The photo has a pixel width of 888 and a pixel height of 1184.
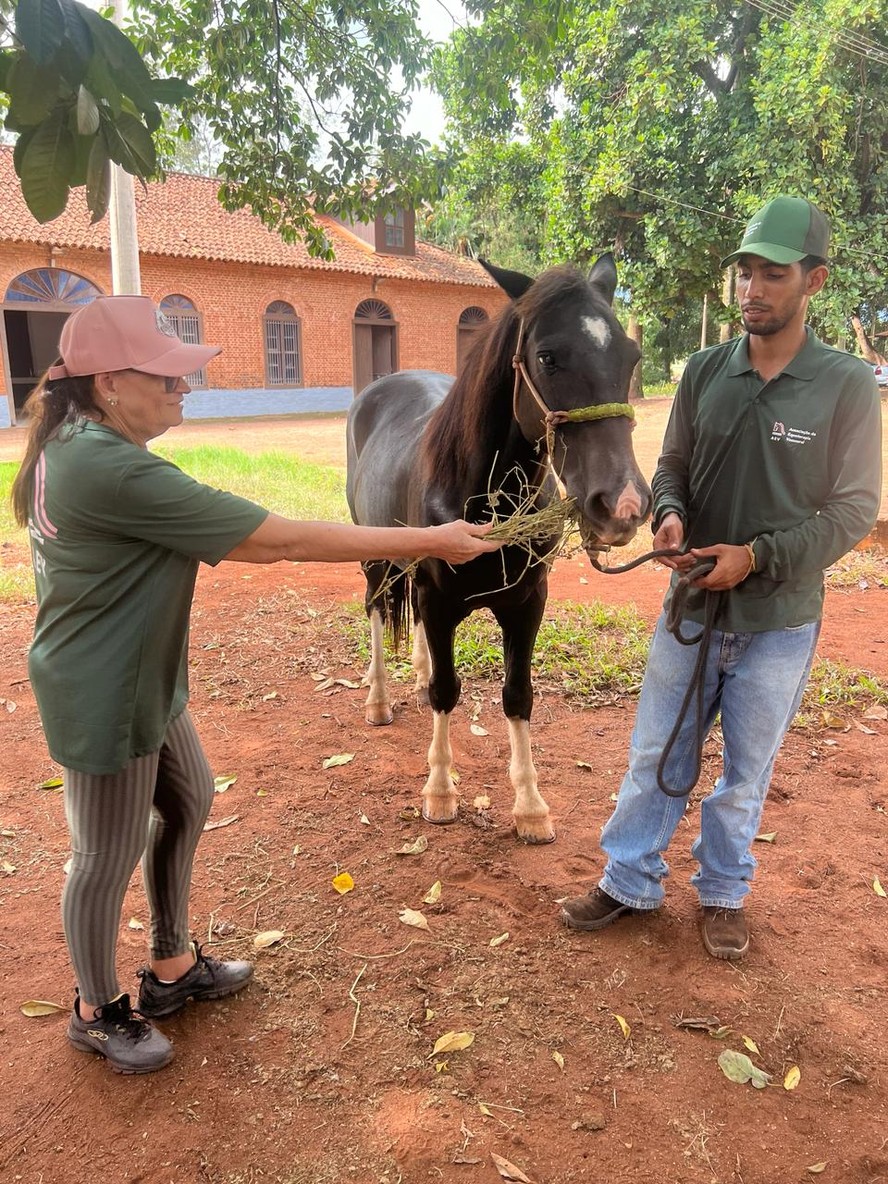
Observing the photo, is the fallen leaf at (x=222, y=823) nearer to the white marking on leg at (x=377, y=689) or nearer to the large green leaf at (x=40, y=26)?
the white marking on leg at (x=377, y=689)

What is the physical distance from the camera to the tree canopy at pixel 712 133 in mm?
11312

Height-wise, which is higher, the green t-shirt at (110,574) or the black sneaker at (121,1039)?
the green t-shirt at (110,574)

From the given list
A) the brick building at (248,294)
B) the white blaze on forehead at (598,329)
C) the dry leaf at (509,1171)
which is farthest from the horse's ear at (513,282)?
the brick building at (248,294)

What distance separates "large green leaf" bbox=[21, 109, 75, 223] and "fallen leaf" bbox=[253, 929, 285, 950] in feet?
7.37

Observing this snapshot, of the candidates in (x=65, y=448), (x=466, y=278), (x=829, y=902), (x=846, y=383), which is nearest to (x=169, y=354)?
(x=65, y=448)

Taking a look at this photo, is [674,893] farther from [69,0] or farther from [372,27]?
[372,27]

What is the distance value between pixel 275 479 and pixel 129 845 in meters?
8.82

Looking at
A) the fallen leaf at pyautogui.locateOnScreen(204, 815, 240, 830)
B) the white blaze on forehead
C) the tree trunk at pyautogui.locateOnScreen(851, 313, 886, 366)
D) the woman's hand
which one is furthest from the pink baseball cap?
the tree trunk at pyautogui.locateOnScreen(851, 313, 886, 366)

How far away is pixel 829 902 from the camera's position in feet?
9.56

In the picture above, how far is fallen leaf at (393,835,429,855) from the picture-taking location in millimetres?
3246

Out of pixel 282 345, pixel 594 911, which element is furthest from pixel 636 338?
pixel 594 911

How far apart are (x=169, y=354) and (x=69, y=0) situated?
0.69 meters

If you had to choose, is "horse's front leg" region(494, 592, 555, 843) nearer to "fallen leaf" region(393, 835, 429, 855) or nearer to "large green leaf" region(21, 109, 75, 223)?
"fallen leaf" region(393, 835, 429, 855)

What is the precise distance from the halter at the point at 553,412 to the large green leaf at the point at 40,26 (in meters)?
1.55
